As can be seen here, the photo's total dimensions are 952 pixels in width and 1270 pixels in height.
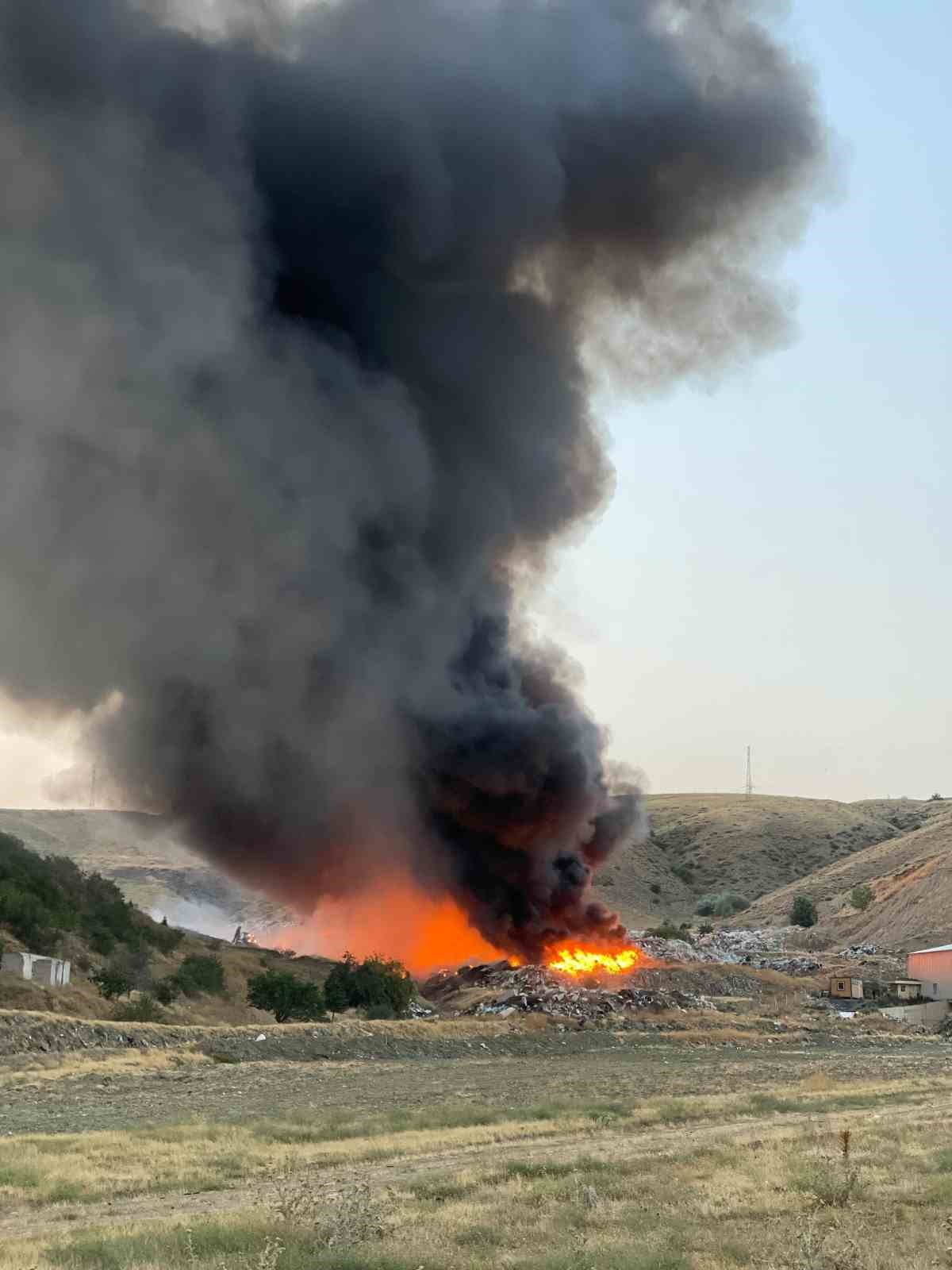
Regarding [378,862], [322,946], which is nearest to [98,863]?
[322,946]

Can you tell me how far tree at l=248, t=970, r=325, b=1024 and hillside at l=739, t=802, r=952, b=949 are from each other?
171 ft

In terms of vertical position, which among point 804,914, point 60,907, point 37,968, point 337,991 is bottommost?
point 337,991

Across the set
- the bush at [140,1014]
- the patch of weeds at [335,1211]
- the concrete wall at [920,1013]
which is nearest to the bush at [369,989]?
the bush at [140,1014]

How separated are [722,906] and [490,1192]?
116 meters

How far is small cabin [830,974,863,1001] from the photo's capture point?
74250mm

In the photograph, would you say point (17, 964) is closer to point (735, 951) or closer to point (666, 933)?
point (666, 933)

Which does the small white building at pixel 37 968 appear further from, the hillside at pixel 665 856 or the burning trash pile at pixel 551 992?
the hillside at pixel 665 856

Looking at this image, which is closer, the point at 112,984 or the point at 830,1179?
the point at 830,1179

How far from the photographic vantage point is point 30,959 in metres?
52.9

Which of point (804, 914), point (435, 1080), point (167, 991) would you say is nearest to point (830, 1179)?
point (435, 1080)

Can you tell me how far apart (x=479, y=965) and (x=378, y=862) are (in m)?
8.22

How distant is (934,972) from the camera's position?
77250mm

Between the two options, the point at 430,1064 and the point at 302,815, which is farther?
the point at 302,815

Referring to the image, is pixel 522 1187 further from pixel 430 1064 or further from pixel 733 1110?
pixel 430 1064
